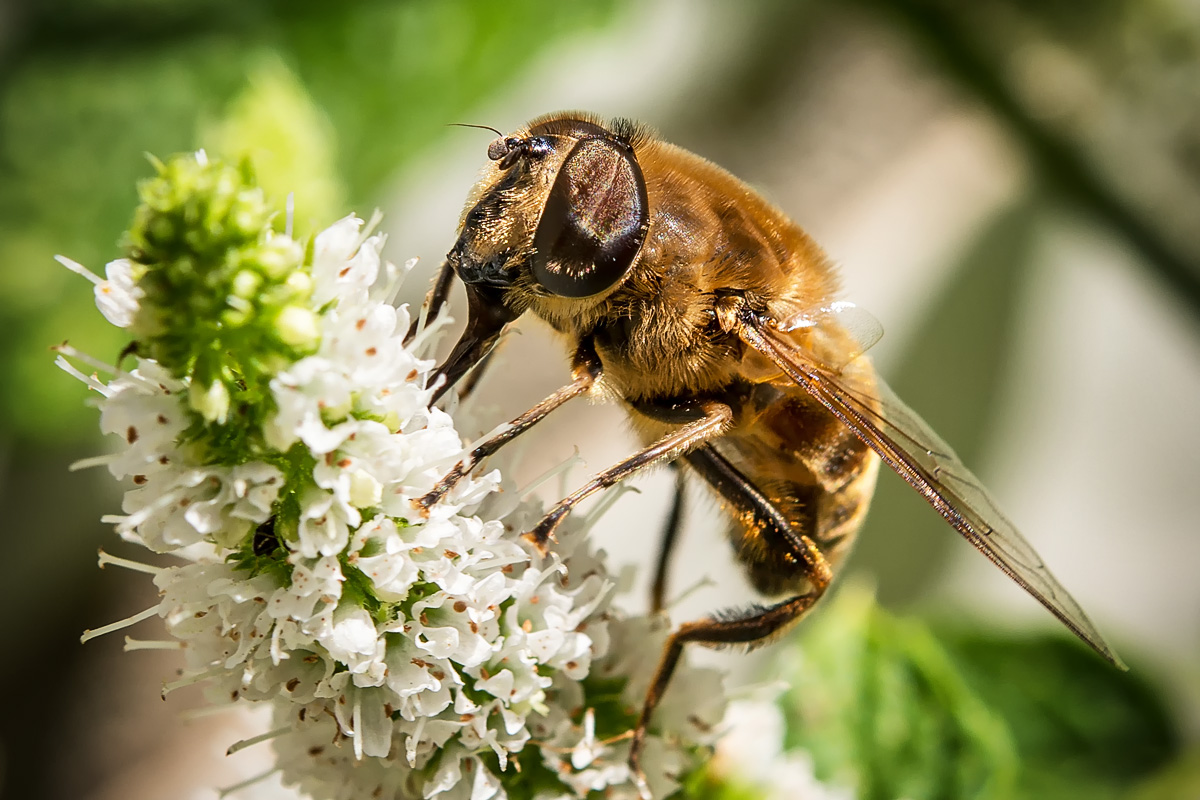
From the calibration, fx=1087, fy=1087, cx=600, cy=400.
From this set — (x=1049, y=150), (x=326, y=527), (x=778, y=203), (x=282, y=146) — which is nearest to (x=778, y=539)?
(x=326, y=527)

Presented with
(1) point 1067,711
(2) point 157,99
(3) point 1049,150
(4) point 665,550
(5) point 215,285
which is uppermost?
(3) point 1049,150

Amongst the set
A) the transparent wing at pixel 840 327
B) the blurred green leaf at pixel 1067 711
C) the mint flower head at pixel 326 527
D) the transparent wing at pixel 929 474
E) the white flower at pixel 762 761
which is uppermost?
the transparent wing at pixel 840 327

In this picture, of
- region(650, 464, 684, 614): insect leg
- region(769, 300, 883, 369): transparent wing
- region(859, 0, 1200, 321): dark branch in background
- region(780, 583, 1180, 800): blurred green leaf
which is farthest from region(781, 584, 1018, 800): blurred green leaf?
region(859, 0, 1200, 321): dark branch in background

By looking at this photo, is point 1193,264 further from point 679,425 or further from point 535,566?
point 535,566

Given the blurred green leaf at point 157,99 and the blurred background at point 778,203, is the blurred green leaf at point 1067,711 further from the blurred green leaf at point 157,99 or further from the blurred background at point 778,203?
the blurred green leaf at point 157,99

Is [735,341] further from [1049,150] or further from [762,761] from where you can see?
[1049,150]

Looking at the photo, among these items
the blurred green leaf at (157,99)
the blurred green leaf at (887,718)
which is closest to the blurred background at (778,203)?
the blurred green leaf at (157,99)

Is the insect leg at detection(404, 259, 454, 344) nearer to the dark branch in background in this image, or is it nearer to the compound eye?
the compound eye
